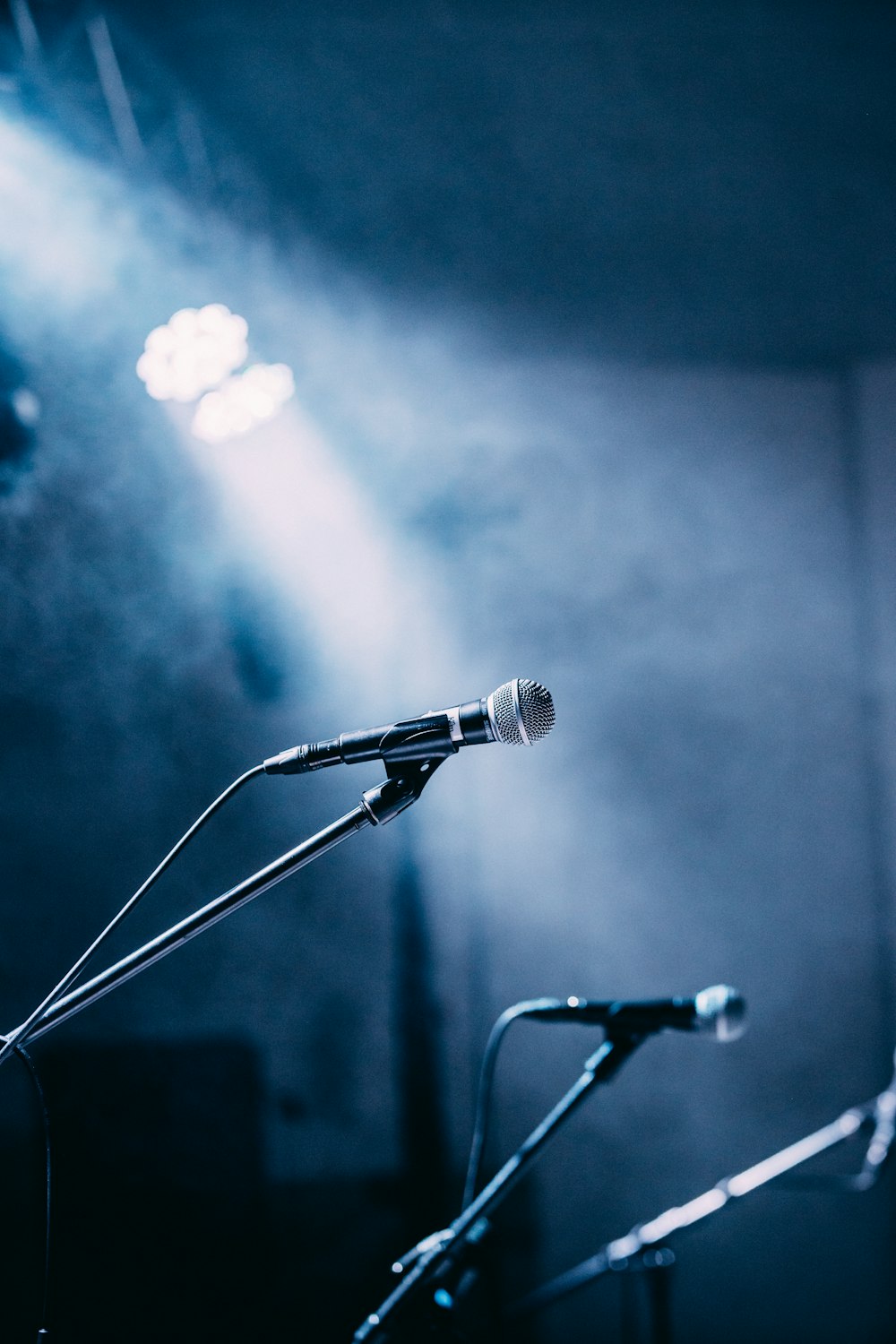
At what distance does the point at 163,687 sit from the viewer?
2.55 m

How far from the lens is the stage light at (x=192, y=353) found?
245 centimetres

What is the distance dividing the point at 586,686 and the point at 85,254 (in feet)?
5.95

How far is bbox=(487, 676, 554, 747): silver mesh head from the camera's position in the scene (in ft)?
3.06

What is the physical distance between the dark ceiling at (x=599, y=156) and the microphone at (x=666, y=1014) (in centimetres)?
216

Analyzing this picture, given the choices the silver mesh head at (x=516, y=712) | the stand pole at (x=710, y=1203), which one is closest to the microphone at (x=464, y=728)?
the silver mesh head at (x=516, y=712)

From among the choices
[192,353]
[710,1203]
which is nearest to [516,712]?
[710,1203]

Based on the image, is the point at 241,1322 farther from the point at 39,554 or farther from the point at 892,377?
the point at 892,377

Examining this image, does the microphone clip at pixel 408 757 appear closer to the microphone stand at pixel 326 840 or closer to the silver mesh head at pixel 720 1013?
the microphone stand at pixel 326 840

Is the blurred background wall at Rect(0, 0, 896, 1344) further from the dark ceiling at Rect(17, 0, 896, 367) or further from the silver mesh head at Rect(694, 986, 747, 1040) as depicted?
the silver mesh head at Rect(694, 986, 747, 1040)

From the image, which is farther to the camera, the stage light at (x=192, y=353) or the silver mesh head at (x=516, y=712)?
the stage light at (x=192, y=353)

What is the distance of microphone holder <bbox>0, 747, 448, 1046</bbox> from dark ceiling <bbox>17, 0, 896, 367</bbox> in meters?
2.15

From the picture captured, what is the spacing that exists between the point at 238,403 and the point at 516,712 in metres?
1.87

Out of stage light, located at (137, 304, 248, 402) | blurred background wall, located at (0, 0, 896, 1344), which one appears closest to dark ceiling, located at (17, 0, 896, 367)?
blurred background wall, located at (0, 0, 896, 1344)

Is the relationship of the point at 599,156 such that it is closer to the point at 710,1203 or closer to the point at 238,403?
the point at 238,403
